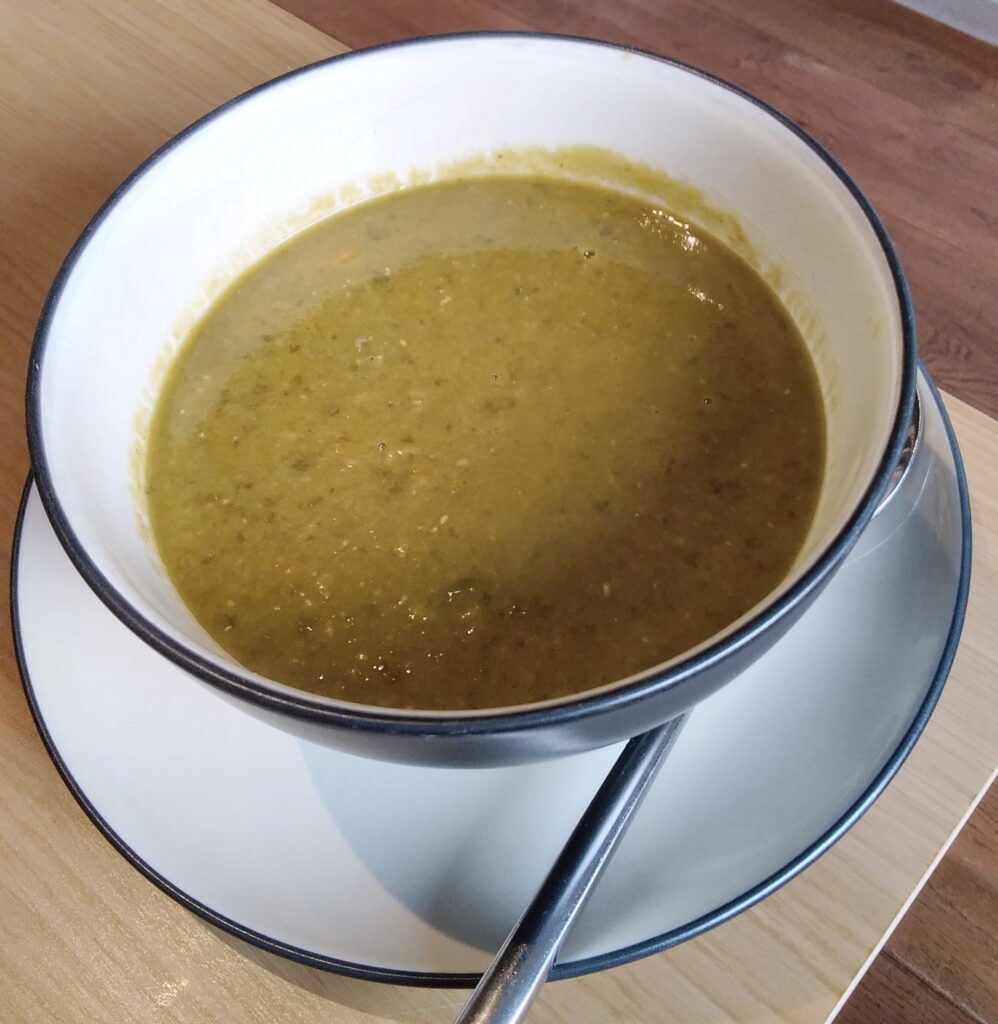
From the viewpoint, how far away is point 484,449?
3.23 ft

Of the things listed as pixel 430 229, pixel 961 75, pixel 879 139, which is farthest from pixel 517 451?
pixel 961 75

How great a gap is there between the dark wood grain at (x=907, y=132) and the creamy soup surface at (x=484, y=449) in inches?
21.4

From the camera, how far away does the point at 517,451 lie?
98 cm

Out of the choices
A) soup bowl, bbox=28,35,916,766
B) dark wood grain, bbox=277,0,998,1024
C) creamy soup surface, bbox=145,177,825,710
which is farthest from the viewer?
dark wood grain, bbox=277,0,998,1024

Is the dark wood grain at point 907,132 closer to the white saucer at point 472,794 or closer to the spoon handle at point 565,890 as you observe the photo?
the white saucer at point 472,794

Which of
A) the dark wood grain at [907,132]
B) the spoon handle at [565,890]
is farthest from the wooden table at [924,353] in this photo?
the spoon handle at [565,890]

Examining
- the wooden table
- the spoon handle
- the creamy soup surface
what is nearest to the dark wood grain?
the wooden table

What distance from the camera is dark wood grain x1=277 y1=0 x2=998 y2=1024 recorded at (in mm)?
1205

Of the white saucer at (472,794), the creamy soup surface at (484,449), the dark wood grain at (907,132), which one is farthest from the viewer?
the dark wood grain at (907,132)

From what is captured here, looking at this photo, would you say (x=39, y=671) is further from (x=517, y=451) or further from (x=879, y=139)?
(x=879, y=139)

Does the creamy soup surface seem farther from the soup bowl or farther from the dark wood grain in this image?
the dark wood grain

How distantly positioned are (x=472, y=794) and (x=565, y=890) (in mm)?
130

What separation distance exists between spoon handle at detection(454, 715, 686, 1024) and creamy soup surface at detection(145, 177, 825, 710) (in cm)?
9

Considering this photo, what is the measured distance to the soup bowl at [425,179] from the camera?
622mm
